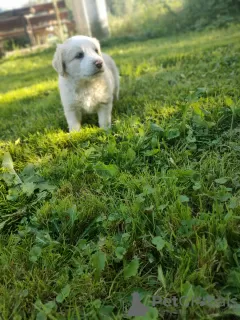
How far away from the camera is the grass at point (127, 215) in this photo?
47.9 inches

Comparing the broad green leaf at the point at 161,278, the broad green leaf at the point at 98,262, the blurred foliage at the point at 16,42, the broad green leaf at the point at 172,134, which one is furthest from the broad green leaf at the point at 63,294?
the blurred foliage at the point at 16,42

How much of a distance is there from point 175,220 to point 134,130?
3.76 ft

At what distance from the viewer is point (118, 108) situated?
3293 millimetres

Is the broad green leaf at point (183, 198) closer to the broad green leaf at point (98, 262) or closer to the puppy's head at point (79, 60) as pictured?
the broad green leaf at point (98, 262)

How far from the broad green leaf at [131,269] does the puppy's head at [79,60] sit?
1899mm

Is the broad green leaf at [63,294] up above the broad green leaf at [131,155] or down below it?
below

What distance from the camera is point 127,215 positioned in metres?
1.58

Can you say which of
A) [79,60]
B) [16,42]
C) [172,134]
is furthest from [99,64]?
[16,42]

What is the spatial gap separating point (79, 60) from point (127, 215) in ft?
5.72

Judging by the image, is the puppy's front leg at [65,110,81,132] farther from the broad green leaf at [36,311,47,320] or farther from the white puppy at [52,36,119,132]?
the broad green leaf at [36,311,47,320]

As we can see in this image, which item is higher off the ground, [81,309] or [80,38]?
[80,38]

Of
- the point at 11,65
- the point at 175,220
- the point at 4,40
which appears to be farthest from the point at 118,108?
the point at 4,40

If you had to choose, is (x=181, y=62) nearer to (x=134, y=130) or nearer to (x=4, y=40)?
(x=134, y=130)

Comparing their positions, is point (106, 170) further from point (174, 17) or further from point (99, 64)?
point (174, 17)
